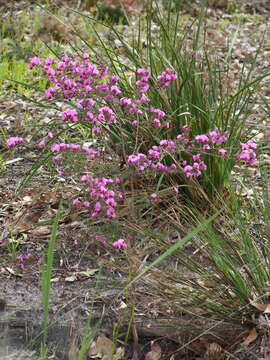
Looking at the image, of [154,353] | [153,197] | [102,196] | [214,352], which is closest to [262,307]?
[214,352]

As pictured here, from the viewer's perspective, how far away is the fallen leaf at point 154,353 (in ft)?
7.43

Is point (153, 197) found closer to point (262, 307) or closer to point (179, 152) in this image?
point (179, 152)

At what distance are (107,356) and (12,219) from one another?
0.97 m

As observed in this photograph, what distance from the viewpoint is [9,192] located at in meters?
3.22

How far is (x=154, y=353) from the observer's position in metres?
2.28

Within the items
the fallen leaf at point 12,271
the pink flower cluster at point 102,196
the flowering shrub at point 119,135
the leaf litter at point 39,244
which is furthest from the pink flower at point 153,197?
the fallen leaf at point 12,271

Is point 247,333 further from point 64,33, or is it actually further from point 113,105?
point 64,33

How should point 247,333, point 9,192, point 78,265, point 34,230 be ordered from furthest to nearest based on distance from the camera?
point 9,192
point 34,230
point 78,265
point 247,333

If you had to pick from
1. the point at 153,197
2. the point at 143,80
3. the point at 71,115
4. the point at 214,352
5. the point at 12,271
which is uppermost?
the point at 143,80

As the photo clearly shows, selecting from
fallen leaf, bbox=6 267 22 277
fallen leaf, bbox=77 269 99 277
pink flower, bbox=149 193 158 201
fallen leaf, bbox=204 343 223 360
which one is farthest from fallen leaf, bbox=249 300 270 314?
fallen leaf, bbox=6 267 22 277

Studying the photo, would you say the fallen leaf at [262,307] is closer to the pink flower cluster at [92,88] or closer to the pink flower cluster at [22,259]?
the pink flower cluster at [92,88]

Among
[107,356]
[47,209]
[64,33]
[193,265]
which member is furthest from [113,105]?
[64,33]

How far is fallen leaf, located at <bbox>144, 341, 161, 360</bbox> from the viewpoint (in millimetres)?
2266

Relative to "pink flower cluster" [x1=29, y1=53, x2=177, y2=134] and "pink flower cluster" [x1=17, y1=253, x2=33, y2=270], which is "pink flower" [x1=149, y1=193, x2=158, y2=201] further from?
"pink flower cluster" [x1=17, y1=253, x2=33, y2=270]
